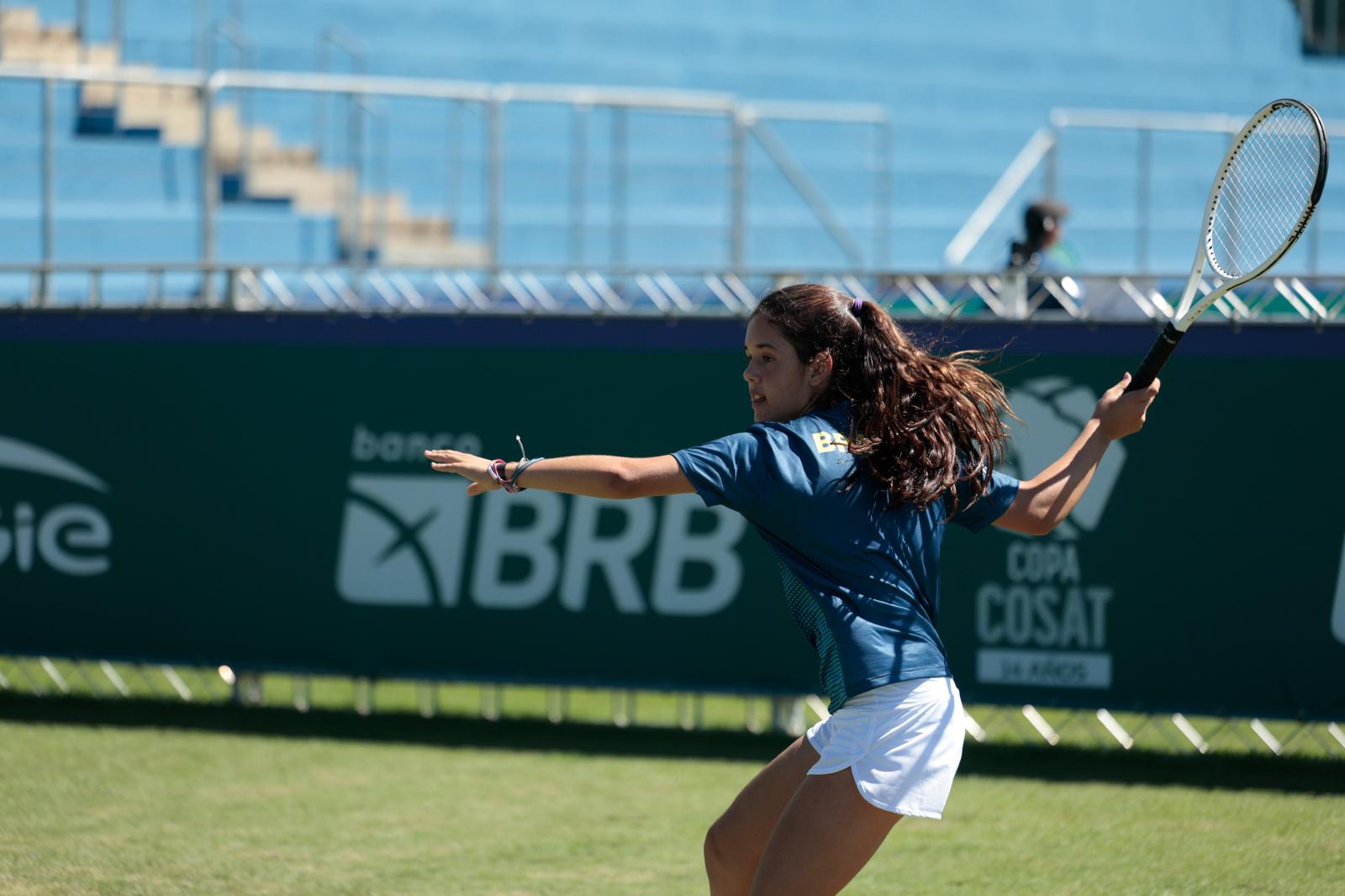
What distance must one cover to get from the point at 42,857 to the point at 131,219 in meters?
9.29

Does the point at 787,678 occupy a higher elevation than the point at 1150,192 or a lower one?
lower

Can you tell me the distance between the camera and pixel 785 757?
364 cm

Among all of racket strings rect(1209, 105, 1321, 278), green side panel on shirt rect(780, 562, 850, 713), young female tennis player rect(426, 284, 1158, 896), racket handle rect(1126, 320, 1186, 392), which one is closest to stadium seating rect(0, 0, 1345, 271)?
racket strings rect(1209, 105, 1321, 278)

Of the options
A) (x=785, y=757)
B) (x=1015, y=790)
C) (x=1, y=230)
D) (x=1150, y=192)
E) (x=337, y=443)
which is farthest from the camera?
(x=1150, y=192)

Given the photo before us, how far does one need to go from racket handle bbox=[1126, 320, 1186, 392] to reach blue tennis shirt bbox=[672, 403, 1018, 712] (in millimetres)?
629

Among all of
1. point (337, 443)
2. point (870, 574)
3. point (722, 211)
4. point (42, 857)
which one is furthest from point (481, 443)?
point (722, 211)

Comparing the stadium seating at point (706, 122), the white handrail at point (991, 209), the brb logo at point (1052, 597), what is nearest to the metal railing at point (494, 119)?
the white handrail at point (991, 209)

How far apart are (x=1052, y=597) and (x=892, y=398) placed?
12.5ft

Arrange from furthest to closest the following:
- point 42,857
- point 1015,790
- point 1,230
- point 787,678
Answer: point 1,230 → point 787,678 → point 1015,790 → point 42,857

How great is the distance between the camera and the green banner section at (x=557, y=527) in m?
6.88

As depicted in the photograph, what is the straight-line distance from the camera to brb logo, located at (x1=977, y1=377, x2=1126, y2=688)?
7000 millimetres

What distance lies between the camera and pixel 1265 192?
5.41 meters

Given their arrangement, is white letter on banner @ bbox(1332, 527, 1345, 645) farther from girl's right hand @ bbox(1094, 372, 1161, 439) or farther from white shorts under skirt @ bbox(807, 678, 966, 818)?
white shorts under skirt @ bbox(807, 678, 966, 818)

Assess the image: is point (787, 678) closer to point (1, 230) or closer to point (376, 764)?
point (376, 764)
